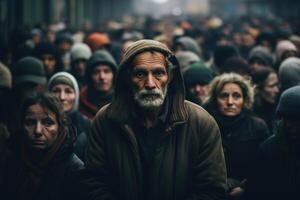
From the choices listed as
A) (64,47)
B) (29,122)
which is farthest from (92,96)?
(64,47)

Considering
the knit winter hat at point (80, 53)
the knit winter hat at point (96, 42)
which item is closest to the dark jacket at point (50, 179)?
the knit winter hat at point (80, 53)

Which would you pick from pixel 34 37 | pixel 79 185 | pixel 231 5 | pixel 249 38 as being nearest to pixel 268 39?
pixel 249 38

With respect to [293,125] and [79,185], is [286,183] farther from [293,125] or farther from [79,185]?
[79,185]

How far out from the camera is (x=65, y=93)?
641 centimetres

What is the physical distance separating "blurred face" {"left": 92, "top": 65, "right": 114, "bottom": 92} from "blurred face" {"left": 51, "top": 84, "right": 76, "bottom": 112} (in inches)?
23.9

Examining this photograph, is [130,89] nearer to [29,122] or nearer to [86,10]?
[29,122]

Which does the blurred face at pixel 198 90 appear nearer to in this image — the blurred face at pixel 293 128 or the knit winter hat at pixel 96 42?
the blurred face at pixel 293 128

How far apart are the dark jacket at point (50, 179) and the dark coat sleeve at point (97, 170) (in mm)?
492

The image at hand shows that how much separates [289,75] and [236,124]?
7.44 feet

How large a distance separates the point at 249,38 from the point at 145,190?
11.3 meters

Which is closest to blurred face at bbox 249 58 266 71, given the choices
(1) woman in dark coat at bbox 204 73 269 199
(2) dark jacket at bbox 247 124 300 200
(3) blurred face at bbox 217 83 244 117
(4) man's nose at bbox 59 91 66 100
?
(1) woman in dark coat at bbox 204 73 269 199

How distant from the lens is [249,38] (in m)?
14.4

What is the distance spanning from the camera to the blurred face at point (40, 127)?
4348mm

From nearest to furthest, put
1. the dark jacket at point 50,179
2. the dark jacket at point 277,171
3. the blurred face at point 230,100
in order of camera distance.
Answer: the dark jacket at point 50,179
the dark jacket at point 277,171
the blurred face at point 230,100
